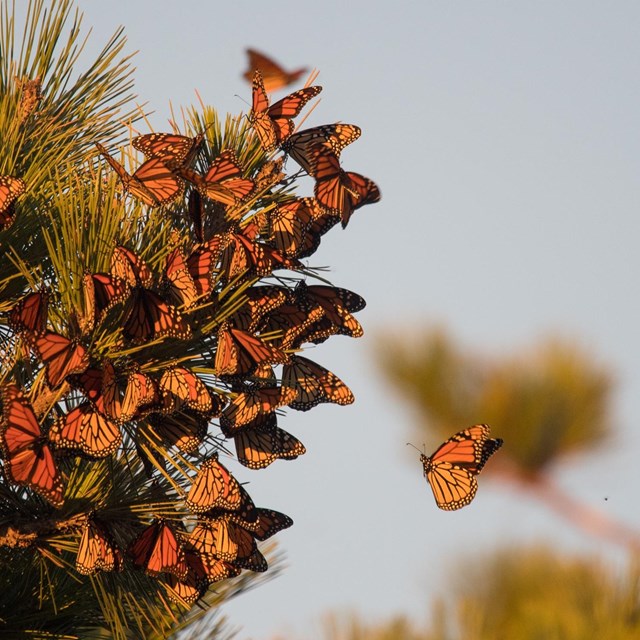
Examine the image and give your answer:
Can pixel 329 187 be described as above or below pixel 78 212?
above

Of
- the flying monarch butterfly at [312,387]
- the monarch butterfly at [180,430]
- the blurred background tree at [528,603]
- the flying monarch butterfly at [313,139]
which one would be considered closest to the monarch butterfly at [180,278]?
the monarch butterfly at [180,430]

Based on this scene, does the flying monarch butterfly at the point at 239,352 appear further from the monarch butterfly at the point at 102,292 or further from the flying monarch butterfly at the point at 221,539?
the flying monarch butterfly at the point at 221,539

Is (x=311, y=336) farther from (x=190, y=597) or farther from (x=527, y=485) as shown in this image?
(x=527, y=485)

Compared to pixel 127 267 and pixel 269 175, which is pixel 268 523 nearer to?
pixel 127 267

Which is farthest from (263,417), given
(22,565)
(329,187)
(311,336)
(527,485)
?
(527,485)

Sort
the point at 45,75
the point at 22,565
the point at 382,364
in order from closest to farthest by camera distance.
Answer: the point at 22,565 < the point at 45,75 < the point at 382,364
